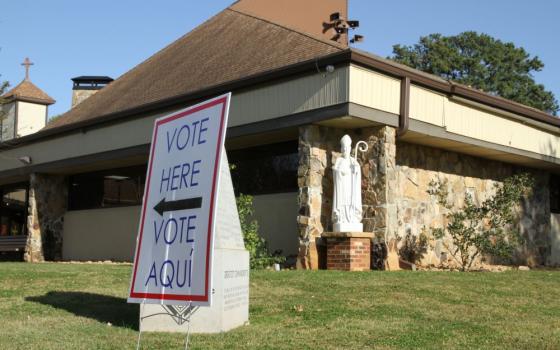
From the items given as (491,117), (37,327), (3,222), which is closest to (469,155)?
(491,117)

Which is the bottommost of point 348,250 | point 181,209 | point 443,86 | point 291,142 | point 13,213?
point 348,250

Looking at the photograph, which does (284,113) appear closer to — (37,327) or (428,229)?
(428,229)

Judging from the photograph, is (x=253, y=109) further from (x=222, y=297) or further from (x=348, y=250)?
(x=222, y=297)

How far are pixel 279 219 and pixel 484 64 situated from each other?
3812 centimetres

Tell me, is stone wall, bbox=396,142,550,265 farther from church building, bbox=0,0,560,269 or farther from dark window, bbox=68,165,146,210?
dark window, bbox=68,165,146,210

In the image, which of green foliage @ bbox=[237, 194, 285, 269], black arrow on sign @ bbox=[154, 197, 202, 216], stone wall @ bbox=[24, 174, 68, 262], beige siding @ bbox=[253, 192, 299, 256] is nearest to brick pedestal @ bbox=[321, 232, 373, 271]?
green foliage @ bbox=[237, 194, 285, 269]

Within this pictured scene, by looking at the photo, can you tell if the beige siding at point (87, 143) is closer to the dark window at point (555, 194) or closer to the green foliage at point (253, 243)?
the green foliage at point (253, 243)

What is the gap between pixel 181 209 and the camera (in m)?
5.84

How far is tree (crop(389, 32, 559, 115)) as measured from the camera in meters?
49.1

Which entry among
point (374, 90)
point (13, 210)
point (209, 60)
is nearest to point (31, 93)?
point (13, 210)

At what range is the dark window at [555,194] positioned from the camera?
21.3 m

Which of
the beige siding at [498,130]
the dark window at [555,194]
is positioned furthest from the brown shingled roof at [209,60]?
the dark window at [555,194]

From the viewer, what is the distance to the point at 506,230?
18.7 m

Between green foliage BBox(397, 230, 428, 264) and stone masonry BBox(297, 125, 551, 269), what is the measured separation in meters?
0.13
